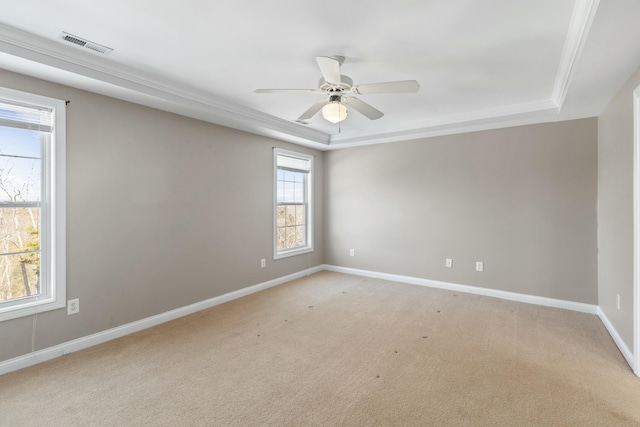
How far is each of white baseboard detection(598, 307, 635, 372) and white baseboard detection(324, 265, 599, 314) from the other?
0.68 ft

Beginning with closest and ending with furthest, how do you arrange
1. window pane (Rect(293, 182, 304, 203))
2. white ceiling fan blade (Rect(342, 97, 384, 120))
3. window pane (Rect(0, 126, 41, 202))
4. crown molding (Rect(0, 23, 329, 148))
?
1. crown molding (Rect(0, 23, 329, 148))
2. window pane (Rect(0, 126, 41, 202))
3. white ceiling fan blade (Rect(342, 97, 384, 120))
4. window pane (Rect(293, 182, 304, 203))

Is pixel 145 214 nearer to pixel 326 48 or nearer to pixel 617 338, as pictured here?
pixel 326 48

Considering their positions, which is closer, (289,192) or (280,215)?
(280,215)

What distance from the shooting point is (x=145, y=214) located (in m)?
3.23

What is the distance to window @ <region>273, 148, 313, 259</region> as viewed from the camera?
4.97 m

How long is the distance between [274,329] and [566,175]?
3.87m

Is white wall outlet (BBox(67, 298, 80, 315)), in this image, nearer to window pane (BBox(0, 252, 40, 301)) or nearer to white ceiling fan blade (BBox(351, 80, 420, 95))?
window pane (BBox(0, 252, 40, 301))

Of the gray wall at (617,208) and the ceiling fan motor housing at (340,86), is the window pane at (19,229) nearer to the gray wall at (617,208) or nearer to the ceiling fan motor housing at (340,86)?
the ceiling fan motor housing at (340,86)

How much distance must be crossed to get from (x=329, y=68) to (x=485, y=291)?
3.72m

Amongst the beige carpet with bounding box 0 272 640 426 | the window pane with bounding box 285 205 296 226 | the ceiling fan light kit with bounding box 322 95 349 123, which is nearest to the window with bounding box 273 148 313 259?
the window pane with bounding box 285 205 296 226

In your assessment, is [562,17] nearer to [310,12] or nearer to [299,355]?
[310,12]

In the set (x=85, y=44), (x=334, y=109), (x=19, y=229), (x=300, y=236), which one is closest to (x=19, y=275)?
(x=19, y=229)

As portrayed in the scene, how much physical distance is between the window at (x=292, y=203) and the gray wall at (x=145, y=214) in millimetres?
436

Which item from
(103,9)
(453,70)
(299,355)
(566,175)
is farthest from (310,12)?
(566,175)
